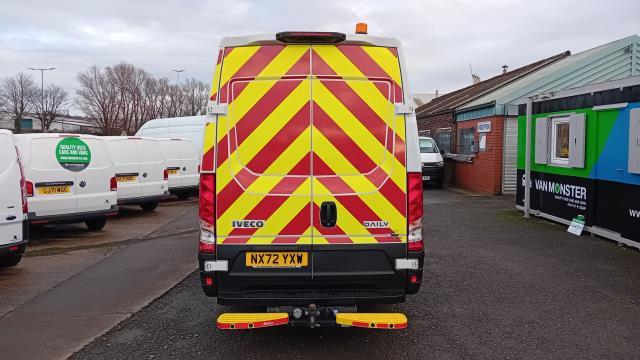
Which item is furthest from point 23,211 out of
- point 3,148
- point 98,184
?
point 98,184

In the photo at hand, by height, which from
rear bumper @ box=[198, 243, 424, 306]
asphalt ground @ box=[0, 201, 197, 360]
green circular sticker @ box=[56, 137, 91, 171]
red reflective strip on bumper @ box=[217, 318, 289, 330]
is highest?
green circular sticker @ box=[56, 137, 91, 171]

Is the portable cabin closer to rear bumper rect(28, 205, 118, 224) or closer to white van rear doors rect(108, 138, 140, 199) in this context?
rear bumper rect(28, 205, 118, 224)

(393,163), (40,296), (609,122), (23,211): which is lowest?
(40,296)

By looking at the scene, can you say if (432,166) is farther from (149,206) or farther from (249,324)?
(249,324)

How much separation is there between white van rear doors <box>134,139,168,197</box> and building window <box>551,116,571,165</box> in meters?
9.13

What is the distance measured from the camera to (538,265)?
735 centimetres

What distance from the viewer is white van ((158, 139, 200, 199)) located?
16078mm

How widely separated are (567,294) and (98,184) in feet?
27.0

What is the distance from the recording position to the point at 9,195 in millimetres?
6777

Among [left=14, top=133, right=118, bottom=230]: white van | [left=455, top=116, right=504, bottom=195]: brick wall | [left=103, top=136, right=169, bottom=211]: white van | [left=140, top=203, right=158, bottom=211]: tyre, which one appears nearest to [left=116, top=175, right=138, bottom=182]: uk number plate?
[left=103, top=136, right=169, bottom=211]: white van

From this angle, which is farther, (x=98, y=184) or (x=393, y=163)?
(x=98, y=184)

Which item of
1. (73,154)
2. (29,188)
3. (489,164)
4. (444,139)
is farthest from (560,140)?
(444,139)

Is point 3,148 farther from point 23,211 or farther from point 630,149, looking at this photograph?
point 630,149

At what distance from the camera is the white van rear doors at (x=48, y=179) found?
9.30m
